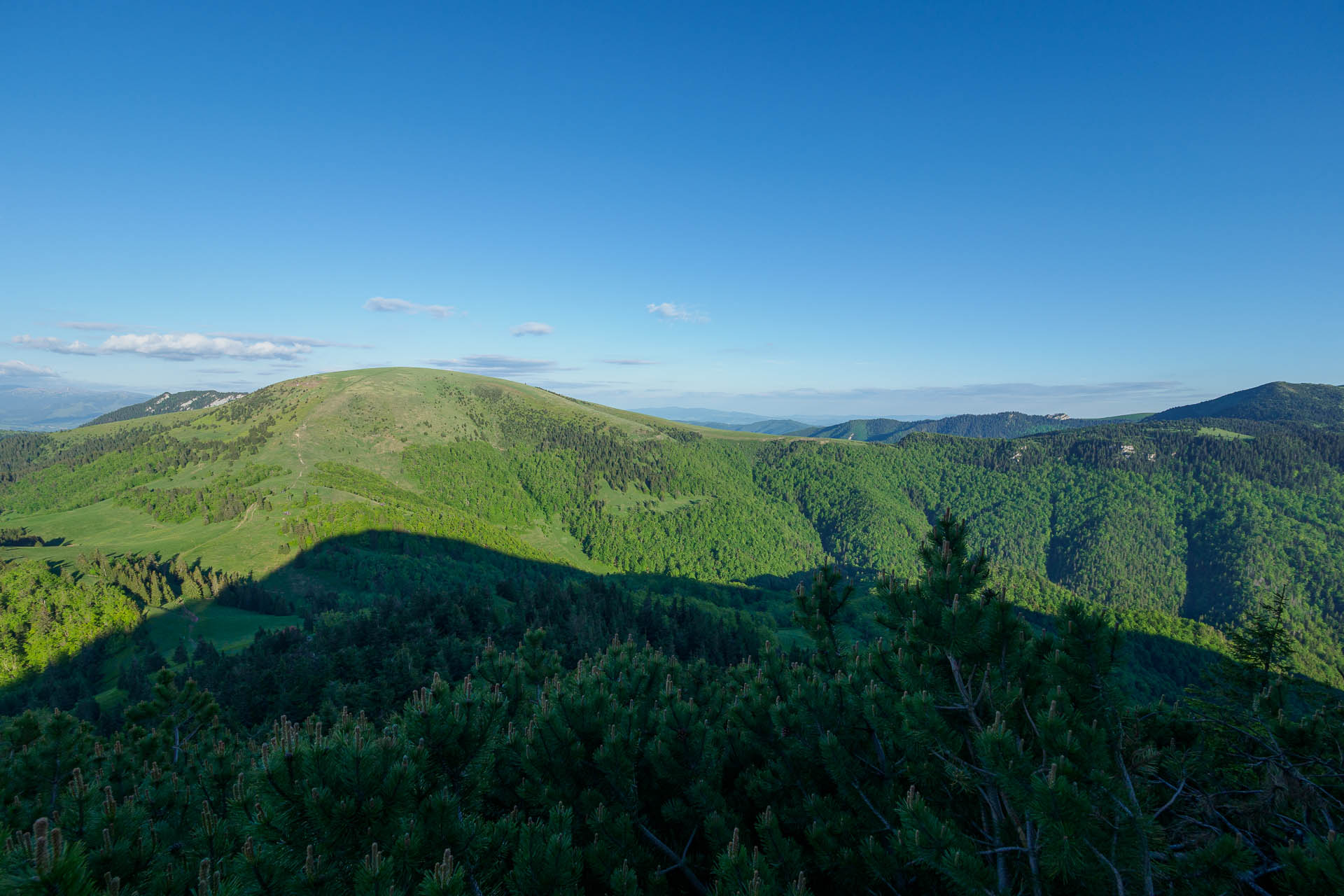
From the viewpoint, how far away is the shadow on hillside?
49.8 meters

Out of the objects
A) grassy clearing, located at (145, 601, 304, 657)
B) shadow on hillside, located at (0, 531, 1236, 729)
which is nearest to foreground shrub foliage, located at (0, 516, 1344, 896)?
shadow on hillside, located at (0, 531, 1236, 729)

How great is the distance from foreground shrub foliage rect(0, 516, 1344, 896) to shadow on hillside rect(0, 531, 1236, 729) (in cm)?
247

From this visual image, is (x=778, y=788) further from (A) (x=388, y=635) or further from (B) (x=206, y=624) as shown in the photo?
(B) (x=206, y=624)

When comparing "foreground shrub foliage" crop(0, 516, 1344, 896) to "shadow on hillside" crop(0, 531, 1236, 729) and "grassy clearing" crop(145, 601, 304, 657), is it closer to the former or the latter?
"shadow on hillside" crop(0, 531, 1236, 729)

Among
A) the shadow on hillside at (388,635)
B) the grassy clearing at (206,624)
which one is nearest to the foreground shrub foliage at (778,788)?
the shadow on hillside at (388,635)

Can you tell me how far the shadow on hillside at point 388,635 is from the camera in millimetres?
49781

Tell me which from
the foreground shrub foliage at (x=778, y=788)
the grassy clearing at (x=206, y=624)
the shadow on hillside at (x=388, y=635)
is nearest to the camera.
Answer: the foreground shrub foliage at (x=778, y=788)

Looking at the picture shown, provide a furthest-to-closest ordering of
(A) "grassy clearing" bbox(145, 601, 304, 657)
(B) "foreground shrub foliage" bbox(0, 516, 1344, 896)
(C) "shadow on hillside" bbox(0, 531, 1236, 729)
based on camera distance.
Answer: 1. (A) "grassy clearing" bbox(145, 601, 304, 657)
2. (C) "shadow on hillside" bbox(0, 531, 1236, 729)
3. (B) "foreground shrub foliage" bbox(0, 516, 1344, 896)

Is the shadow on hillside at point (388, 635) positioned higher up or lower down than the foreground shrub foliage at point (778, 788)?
lower down

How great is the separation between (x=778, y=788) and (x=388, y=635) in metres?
64.8

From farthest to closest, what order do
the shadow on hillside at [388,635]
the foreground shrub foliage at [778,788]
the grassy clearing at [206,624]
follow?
the grassy clearing at [206,624] → the shadow on hillside at [388,635] → the foreground shrub foliage at [778,788]

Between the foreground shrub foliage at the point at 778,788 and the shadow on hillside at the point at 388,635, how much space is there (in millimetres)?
2470

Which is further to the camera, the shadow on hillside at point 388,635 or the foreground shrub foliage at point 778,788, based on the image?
the shadow on hillside at point 388,635

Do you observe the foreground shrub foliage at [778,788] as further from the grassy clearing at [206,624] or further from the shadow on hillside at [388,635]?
the grassy clearing at [206,624]
